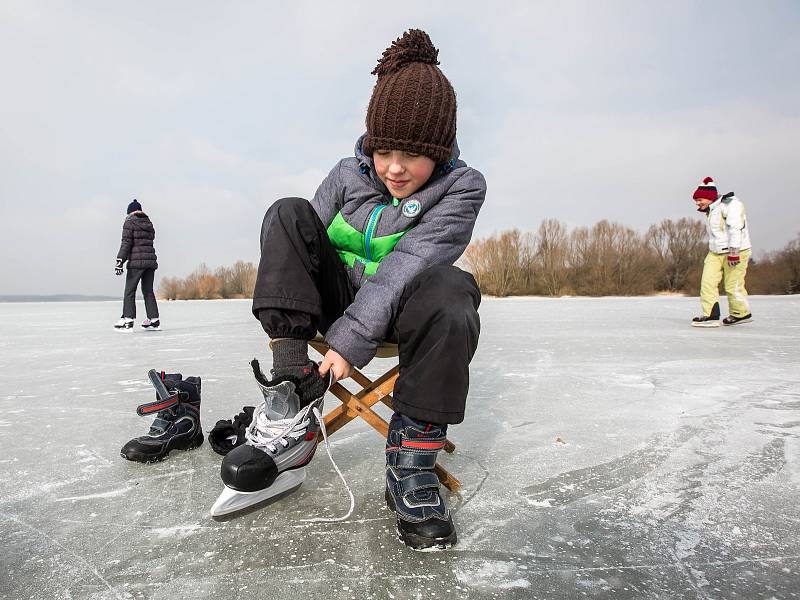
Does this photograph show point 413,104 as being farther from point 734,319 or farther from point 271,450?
point 734,319

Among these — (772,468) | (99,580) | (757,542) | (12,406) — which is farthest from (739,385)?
(12,406)

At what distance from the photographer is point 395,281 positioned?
109 cm

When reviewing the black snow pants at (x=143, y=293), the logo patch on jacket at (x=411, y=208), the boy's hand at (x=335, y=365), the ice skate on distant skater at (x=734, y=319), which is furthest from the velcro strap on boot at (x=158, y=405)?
the ice skate on distant skater at (x=734, y=319)

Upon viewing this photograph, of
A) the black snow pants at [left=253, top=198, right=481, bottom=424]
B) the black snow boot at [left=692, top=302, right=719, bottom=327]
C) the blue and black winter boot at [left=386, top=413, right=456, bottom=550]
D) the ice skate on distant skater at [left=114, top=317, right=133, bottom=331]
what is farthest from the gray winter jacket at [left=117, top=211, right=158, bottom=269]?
Result: the black snow boot at [left=692, top=302, right=719, bottom=327]

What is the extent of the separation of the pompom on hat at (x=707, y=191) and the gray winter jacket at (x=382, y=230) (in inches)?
215

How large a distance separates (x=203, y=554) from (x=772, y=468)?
1311mm

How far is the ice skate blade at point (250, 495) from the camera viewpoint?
2.99 ft

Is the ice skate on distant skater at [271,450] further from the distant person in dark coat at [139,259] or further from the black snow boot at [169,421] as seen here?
the distant person in dark coat at [139,259]

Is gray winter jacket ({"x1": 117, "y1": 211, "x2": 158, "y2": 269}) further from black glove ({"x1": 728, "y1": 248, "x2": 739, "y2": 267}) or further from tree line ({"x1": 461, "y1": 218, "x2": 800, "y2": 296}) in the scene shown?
tree line ({"x1": 461, "y1": 218, "x2": 800, "y2": 296})

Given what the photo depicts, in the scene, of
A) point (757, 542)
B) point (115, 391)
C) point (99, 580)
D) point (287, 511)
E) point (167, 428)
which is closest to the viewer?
point (99, 580)

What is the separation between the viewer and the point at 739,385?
2162 mm

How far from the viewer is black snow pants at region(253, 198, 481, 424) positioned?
948 mm

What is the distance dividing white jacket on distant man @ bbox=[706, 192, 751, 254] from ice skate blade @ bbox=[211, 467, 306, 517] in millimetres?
5590

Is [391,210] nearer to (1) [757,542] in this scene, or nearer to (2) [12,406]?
(1) [757,542]
